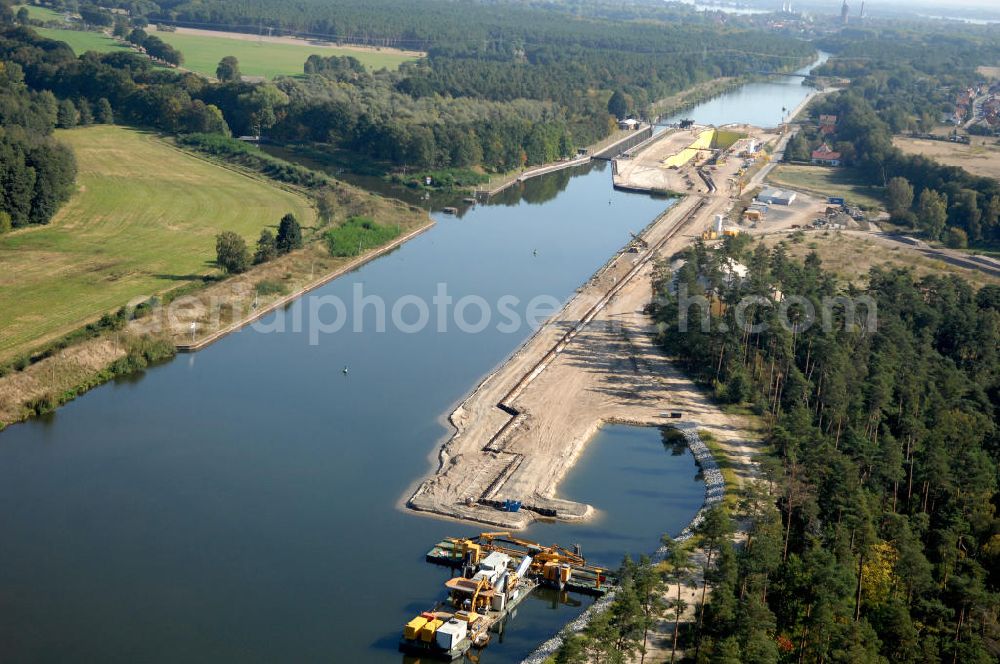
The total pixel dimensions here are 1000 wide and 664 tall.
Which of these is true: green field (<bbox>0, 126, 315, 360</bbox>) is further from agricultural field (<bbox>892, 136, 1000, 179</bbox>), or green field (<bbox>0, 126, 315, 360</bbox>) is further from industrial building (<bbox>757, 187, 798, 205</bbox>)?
agricultural field (<bbox>892, 136, 1000, 179</bbox>)

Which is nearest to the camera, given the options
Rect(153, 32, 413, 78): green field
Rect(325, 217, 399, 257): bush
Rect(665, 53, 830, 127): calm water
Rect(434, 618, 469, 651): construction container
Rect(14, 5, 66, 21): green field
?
Rect(434, 618, 469, 651): construction container

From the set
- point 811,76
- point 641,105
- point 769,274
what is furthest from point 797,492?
point 811,76

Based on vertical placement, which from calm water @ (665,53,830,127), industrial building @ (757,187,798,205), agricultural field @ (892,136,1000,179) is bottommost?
industrial building @ (757,187,798,205)

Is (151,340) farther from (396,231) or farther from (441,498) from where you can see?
(396,231)

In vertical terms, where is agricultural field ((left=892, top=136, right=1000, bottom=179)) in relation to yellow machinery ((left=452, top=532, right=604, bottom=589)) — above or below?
Answer: above

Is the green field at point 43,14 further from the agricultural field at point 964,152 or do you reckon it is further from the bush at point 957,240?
the bush at point 957,240

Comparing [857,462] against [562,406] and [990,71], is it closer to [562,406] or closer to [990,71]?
[562,406]

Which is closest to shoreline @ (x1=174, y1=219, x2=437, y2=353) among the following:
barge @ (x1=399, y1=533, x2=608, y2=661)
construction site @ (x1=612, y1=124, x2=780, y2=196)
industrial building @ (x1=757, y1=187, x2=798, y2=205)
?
barge @ (x1=399, y1=533, x2=608, y2=661)

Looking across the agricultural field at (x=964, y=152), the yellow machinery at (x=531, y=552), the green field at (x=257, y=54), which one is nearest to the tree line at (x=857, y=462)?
the yellow machinery at (x=531, y=552)
